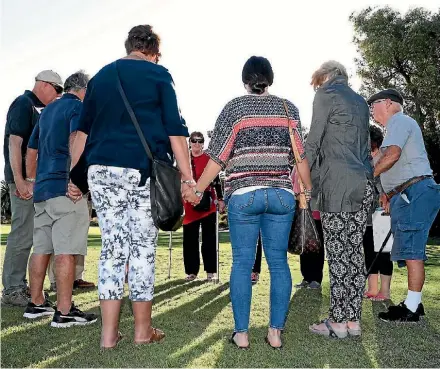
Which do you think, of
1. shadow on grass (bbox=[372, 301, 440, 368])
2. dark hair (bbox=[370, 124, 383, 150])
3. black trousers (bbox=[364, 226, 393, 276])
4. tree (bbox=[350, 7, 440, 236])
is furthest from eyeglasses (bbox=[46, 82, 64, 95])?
tree (bbox=[350, 7, 440, 236])

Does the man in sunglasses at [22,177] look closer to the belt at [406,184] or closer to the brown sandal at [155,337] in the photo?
the brown sandal at [155,337]

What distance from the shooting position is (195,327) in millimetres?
5180

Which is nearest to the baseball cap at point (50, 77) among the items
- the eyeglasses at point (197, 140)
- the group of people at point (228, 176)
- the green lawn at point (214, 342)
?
the group of people at point (228, 176)

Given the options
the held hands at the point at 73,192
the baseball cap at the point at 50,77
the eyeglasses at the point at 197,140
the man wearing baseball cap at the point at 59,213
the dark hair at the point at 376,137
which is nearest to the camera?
the held hands at the point at 73,192

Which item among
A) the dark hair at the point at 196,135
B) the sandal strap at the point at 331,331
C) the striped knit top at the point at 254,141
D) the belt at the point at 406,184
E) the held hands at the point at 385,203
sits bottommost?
the sandal strap at the point at 331,331

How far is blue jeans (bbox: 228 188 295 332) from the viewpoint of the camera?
431cm

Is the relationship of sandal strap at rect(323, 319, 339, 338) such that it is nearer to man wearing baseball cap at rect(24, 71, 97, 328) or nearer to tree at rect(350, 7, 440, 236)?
man wearing baseball cap at rect(24, 71, 97, 328)

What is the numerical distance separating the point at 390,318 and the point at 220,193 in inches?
142

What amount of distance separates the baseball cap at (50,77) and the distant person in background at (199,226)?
255 centimetres

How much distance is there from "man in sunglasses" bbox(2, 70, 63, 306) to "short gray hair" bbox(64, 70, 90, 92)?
75 centimetres

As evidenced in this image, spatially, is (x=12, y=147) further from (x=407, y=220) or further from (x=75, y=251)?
(x=407, y=220)

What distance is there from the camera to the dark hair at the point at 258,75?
14.5 ft

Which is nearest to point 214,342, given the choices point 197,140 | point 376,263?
point 376,263

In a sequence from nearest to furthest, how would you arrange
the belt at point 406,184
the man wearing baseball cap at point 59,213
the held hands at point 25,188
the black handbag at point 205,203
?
the man wearing baseball cap at point 59,213 < the belt at point 406,184 < the held hands at point 25,188 < the black handbag at point 205,203
